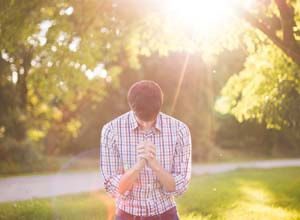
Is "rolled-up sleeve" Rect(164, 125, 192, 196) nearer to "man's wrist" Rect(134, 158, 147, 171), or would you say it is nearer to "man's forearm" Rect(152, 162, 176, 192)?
"man's forearm" Rect(152, 162, 176, 192)

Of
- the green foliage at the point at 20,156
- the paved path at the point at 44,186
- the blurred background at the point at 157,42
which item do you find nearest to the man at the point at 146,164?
the blurred background at the point at 157,42

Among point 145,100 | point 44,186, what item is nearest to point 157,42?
point 44,186

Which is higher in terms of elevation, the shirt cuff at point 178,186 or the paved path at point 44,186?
the shirt cuff at point 178,186

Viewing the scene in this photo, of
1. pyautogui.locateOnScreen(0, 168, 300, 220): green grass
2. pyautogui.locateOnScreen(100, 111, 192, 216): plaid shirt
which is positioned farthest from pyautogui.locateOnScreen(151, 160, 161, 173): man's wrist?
pyautogui.locateOnScreen(0, 168, 300, 220): green grass

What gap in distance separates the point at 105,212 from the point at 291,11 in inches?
190

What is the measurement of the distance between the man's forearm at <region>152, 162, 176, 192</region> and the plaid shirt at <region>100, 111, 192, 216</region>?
67 mm

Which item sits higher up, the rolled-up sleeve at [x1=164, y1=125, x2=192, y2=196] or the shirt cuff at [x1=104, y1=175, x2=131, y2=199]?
the rolled-up sleeve at [x1=164, y1=125, x2=192, y2=196]

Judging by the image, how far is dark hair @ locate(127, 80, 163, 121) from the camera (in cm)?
328

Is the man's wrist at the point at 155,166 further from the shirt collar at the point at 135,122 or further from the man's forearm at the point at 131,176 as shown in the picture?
the shirt collar at the point at 135,122

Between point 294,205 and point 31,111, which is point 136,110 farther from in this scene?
point 31,111

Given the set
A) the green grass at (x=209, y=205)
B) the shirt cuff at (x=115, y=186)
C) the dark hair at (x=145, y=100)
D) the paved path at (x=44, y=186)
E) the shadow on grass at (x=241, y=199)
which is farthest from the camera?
the paved path at (x=44, y=186)

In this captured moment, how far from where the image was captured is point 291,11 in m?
10.6

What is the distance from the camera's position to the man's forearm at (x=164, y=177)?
10.9ft

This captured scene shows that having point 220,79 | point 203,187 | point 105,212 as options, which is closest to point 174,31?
point 203,187
